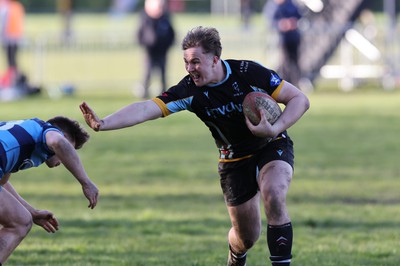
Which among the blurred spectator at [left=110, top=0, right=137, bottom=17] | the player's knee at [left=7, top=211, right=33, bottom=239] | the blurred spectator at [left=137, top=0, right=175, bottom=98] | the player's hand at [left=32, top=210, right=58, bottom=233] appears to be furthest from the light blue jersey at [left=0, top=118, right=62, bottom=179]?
the blurred spectator at [left=110, top=0, right=137, bottom=17]

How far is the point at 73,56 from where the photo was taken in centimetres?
3569

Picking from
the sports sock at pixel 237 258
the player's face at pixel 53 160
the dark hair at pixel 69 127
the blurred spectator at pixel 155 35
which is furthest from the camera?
the blurred spectator at pixel 155 35

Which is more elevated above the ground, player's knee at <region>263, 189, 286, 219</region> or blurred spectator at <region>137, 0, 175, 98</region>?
player's knee at <region>263, 189, 286, 219</region>

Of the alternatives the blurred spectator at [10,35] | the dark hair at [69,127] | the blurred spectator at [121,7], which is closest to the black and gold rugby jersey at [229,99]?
the dark hair at [69,127]

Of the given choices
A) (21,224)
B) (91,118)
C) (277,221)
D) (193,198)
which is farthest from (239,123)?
(193,198)

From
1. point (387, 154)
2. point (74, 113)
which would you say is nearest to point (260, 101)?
point (387, 154)

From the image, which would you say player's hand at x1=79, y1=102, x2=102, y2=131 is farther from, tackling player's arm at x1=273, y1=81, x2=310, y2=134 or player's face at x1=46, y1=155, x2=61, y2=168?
tackling player's arm at x1=273, y1=81, x2=310, y2=134

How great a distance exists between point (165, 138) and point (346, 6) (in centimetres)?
1163

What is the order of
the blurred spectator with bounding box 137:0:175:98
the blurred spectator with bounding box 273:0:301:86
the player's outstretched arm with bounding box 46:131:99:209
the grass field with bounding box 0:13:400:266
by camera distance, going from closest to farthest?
the player's outstretched arm with bounding box 46:131:99:209 → the grass field with bounding box 0:13:400:266 → the blurred spectator with bounding box 137:0:175:98 → the blurred spectator with bounding box 273:0:301:86

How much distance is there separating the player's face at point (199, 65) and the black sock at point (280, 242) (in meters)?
1.11

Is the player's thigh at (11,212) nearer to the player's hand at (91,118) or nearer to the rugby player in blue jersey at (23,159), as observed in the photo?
the rugby player in blue jersey at (23,159)

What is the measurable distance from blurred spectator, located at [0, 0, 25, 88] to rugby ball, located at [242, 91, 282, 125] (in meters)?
18.2

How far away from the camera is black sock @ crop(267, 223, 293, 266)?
689 centimetres

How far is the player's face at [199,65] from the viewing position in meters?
6.95
